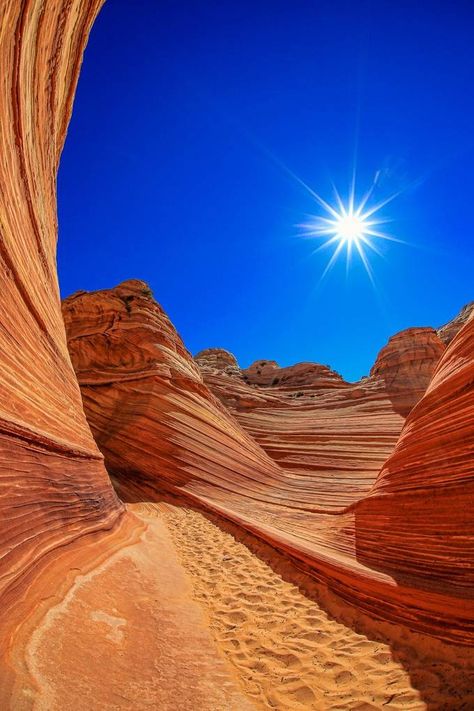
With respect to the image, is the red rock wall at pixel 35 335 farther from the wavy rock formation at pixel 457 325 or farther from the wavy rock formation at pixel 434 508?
the wavy rock formation at pixel 457 325

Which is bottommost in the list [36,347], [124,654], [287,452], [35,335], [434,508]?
[124,654]

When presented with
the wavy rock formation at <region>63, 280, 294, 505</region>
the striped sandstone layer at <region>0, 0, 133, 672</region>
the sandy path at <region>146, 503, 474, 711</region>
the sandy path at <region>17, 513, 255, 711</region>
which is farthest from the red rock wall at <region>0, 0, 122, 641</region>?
the wavy rock formation at <region>63, 280, 294, 505</region>

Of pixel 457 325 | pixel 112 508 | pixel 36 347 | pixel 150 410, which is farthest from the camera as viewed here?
pixel 457 325

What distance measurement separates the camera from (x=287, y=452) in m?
15.7

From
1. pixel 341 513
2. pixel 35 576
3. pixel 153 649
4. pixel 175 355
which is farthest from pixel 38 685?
pixel 175 355

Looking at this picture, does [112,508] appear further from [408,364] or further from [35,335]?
[408,364]

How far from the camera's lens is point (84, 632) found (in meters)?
2.89

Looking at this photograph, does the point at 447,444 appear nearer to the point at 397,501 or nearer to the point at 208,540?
the point at 397,501

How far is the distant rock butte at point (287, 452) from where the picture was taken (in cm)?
441

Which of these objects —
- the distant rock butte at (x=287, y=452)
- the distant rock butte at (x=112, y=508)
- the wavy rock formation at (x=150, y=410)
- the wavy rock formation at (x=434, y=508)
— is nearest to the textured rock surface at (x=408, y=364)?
the distant rock butte at (x=287, y=452)

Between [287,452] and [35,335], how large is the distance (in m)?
12.6

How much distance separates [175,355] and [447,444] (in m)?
10.6

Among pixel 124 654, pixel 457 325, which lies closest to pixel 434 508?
pixel 124 654

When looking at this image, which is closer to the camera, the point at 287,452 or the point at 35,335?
the point at 35,335
